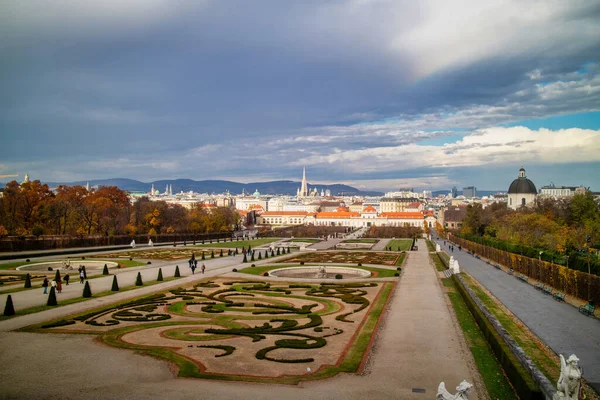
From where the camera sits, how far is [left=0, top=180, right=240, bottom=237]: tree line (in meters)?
64.1

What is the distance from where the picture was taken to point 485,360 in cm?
1459

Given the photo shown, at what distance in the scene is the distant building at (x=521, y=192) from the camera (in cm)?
12312

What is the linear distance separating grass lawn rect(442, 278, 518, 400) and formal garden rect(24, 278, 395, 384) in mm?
3410

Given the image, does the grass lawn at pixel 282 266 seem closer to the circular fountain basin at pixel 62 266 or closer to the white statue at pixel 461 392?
the circular fountain basin at pixel 62 266

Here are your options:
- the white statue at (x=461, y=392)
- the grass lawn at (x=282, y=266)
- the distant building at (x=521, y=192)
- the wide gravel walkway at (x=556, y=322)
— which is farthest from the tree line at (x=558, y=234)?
the distant building at (x=521, y=192)

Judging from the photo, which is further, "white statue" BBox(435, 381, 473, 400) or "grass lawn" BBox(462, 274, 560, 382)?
"grass lawn" BBox(462, 274, 560, 382)

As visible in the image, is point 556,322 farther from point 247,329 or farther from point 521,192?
point 521,192

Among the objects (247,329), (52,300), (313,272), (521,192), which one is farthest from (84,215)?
(521,192)

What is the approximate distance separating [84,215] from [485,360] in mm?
67776

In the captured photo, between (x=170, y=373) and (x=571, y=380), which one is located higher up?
(x=571, y=380)

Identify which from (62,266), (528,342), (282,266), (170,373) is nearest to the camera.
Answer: (170,373)

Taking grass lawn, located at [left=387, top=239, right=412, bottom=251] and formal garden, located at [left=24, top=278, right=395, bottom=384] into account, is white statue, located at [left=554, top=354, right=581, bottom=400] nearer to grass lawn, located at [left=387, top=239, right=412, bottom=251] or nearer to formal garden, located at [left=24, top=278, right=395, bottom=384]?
formal garden, located at [left=24, top=278, right=395, bottom=384]

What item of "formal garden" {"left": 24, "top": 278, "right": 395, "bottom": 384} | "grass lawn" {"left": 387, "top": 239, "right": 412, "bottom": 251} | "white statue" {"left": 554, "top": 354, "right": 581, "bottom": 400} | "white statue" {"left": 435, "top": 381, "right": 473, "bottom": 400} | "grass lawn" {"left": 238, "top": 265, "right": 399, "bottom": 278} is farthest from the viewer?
"grass lawn" {"left": 387, "top": 239, "right": 412, "bottom": 251}

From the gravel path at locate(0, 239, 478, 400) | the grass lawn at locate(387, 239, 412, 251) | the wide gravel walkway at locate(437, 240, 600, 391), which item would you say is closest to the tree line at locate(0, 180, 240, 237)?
the grass lawn at locate(387, 239, 412, 251)
